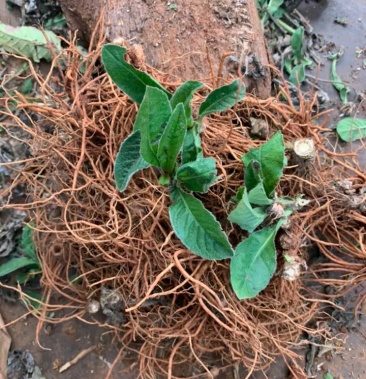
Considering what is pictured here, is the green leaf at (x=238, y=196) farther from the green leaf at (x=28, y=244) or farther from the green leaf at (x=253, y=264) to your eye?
the green leaf at (x=28, y=244)

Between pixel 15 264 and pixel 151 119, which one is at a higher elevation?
pixel 151 119

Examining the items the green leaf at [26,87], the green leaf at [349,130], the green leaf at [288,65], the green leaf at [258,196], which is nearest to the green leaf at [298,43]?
the green leaf at [288,65]

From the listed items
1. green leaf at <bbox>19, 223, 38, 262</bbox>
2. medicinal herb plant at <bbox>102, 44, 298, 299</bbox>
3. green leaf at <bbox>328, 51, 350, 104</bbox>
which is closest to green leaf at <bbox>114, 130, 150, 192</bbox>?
medicinal herb plant at <bbox>102, 44, 298, 299</bbox>

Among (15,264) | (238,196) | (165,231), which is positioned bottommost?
(15,264)

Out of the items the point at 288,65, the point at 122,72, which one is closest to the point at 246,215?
the point at 122,72

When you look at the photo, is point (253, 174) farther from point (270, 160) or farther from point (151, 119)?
point (151, 119)

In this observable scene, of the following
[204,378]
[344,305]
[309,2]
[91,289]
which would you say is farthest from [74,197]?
[309,2]

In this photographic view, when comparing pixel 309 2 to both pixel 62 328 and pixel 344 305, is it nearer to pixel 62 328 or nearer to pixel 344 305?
pixel 344 305
